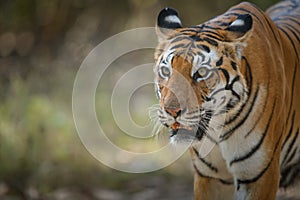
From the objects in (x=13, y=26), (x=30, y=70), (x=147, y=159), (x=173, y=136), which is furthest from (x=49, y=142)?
(x=173, y=136)

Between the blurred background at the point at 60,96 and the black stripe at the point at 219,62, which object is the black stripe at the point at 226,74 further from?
the blurred background at the point at 60,96

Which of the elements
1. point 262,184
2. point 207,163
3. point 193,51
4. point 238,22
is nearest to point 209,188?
point 207,163

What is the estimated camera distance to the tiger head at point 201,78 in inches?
139

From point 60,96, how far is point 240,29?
12.4ft

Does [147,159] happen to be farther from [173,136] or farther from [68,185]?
[173,136]

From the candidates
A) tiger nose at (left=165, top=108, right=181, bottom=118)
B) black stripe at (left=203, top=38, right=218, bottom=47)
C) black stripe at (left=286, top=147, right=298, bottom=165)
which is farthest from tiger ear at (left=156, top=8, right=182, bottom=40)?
black stripe at (left=286, top=147, right=298, bottom=165)

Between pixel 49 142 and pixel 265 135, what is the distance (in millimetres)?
2930

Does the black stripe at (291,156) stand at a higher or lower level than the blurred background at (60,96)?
lower

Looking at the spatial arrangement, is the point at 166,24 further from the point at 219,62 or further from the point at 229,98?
the point at 229,98

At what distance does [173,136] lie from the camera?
3.66 meters

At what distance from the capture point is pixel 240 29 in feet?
12.1

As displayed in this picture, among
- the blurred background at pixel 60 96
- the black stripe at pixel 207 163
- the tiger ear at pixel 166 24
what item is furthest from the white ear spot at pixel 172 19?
the blurred background at pixel 60 96

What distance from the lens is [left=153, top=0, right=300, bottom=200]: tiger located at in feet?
11.8

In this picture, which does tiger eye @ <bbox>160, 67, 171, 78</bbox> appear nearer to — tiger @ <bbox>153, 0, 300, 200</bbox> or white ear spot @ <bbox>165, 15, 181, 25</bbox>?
tiger @ <bbox>153, 0, 300, 200</bbox>
